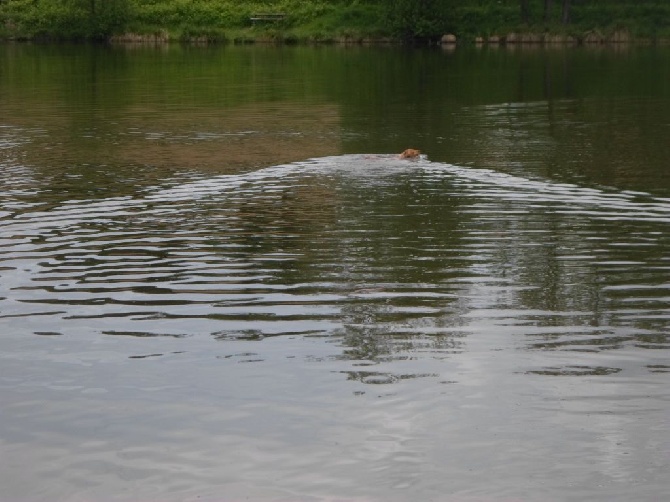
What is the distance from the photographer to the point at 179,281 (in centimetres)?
1313

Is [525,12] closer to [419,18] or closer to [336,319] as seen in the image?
[419,18]

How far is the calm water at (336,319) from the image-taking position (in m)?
8.16

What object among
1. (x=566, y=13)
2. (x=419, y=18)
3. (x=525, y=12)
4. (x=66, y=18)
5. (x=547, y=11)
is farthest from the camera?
(x=66, y=18)

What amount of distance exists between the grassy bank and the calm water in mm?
55544

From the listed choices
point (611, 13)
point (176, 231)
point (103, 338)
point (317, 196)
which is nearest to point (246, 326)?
point (103, 338)

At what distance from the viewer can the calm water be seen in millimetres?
8164

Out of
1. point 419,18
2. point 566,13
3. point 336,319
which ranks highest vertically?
point 566,13

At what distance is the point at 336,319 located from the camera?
453 inches

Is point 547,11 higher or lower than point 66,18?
higher

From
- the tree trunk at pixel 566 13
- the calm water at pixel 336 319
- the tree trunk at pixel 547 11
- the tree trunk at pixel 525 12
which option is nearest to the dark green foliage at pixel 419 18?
the tree trunk at pixel 525 12

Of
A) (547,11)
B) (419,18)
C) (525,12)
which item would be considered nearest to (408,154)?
(419,18)

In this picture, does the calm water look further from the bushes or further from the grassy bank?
the bushes

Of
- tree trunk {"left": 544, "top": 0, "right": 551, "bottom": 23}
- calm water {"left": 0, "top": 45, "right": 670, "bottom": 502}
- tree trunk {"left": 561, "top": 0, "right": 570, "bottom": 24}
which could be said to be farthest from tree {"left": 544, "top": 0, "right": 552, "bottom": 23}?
calm water {"left": 0, "top": 45, "right": 670, "bottom": 502}

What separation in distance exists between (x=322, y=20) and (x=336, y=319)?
Result: 77108 mm
